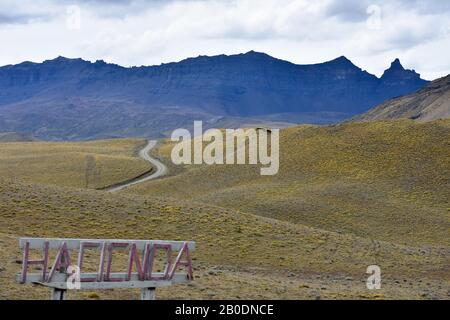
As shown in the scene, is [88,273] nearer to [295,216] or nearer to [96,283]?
[96,283]

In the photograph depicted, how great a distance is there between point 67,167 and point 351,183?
4483cm

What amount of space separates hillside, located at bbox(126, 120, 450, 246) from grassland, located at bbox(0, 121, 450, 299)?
5.8 inches

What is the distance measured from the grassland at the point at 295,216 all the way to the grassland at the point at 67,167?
851 mm

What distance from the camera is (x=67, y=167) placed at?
338 feet

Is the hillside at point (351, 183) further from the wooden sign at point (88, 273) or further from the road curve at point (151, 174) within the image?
the wooden sign at point (88, 273)

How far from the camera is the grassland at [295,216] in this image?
3117 cm

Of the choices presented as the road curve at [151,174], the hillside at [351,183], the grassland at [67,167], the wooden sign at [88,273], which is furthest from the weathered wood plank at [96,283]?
the grassland at [67,167]

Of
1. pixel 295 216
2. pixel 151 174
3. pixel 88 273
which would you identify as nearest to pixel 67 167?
pixel 151 174

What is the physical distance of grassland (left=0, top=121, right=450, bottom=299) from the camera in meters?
31.2

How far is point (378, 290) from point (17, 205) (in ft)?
83.9

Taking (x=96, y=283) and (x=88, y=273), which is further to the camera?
(x=88, y=273)

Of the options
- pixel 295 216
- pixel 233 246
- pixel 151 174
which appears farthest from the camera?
pixel 151 174
